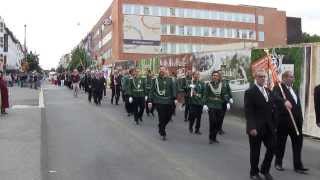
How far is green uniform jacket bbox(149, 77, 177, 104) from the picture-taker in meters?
15.2

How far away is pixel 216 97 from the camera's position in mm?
14836

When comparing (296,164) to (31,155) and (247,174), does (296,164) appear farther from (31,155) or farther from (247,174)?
(31,155)

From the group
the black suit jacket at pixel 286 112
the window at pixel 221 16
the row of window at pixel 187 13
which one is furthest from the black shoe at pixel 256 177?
the window at pixel 221 16

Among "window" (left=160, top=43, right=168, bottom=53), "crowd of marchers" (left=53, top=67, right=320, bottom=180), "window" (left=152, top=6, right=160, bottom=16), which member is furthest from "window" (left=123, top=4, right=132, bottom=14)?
"crowd of marchers" (left=53, top=67, right=320, bottom=180)

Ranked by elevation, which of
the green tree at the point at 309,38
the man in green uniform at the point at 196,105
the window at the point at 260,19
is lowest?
the man in green uniform at the point at 196,105

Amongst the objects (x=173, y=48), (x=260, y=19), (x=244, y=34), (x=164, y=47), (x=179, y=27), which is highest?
(x=260, y=19)

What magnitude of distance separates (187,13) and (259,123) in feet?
329

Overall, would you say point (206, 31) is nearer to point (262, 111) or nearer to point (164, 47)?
point (164, 47)

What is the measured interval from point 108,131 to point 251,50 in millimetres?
6565

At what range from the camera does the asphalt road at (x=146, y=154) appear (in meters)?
10.1

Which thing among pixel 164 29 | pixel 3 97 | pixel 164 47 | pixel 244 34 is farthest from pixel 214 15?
pixel 3 97

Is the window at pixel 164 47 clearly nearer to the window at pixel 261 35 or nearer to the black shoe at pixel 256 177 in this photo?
the window at pixel 261 35

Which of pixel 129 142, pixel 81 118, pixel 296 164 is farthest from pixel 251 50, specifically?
pixel 296 164

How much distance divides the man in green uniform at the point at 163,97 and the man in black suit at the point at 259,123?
560 centimetres
